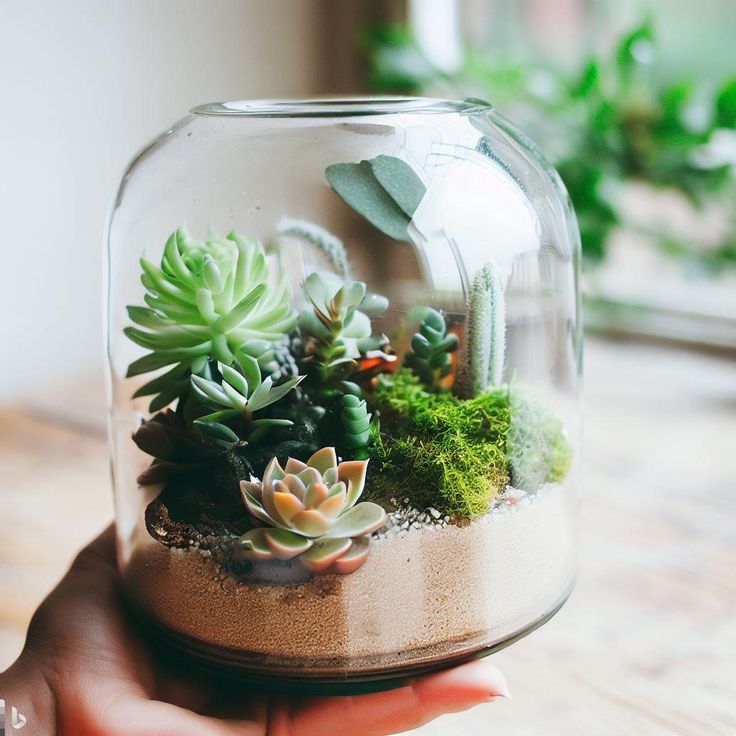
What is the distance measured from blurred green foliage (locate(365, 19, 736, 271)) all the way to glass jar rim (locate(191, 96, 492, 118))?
800 mm

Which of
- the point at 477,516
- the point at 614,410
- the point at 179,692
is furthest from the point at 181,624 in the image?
the point at 614,410

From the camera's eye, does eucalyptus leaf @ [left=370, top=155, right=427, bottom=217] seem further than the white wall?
No

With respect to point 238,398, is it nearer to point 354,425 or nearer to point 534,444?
point 354,425

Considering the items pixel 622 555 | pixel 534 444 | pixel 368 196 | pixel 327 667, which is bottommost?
pixel 622 555

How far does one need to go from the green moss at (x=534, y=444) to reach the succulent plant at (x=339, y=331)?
4.0 inches

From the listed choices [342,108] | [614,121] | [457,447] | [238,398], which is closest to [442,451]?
[457,447]

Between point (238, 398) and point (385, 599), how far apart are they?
147 mm

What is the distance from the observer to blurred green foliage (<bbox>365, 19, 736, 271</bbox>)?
1342 millimetres

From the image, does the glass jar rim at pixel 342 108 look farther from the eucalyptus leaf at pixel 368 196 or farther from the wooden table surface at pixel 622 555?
the wooden table surface at pixel 622 555

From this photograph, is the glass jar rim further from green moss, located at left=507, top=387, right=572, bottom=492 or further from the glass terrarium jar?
green moss, located at left=507, top=387, right=572, bottom=492

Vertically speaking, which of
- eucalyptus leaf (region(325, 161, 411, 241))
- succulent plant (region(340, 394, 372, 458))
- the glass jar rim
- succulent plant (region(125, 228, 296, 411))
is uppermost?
the glass jar rim

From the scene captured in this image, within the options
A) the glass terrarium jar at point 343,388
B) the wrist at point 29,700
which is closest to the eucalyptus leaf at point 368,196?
the glass terrarium jar at point 343,388

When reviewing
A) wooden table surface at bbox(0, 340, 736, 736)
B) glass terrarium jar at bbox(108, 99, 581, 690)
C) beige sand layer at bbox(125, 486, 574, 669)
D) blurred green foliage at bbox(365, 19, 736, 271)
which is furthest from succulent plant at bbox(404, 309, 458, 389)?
blurred green foliage at bbox(365, 19, 736, 271)

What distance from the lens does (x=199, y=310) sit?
0.58 meters
